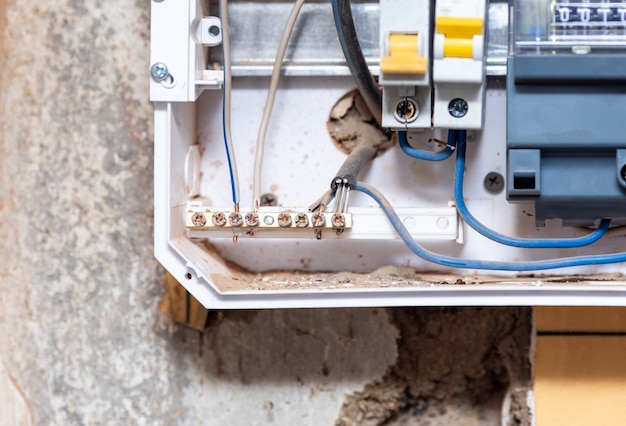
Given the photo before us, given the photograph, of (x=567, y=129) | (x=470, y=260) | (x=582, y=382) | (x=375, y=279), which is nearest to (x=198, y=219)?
(x=375, y=279)

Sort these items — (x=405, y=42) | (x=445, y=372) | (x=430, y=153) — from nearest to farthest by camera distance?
(x=405, y=42)
(x=430, y=153)
(x=445, y=372)

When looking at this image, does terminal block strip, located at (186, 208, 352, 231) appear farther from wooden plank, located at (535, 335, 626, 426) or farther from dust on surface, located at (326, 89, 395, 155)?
wooden plank, located at (535, 335, 626, 426)

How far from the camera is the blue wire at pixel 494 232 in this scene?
925 millimetres

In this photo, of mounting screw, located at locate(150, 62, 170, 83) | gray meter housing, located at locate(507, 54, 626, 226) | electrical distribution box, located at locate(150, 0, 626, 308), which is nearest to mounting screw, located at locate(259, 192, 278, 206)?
electrical distribution box, located at locate(150, 0, 626, 308)

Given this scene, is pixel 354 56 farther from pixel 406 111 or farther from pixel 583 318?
pixel 583 318

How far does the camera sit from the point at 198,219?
934mm

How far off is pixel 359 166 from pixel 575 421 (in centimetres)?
46

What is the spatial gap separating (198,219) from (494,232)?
0.38 metres

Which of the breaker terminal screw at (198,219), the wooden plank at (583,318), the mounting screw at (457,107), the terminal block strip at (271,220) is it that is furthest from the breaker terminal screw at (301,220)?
the wooden plank at (583,318)

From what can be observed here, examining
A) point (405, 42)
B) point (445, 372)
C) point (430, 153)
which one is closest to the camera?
point (405, 42)

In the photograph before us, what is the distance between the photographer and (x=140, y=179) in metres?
1.09

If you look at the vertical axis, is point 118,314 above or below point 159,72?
below

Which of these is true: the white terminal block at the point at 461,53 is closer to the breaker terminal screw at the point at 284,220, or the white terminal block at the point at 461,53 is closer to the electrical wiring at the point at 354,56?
the electrical wiring at the point at 354,56

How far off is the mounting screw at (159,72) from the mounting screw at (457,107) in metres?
0.35
